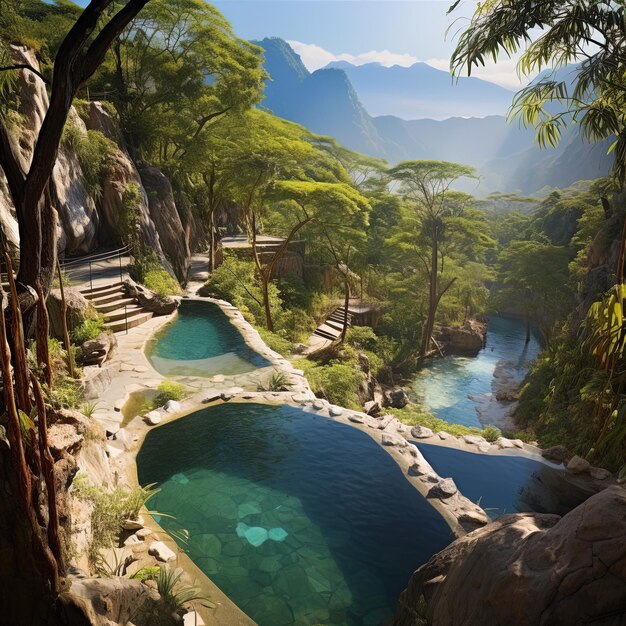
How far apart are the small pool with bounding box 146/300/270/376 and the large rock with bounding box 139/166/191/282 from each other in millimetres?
4313

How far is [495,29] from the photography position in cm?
370

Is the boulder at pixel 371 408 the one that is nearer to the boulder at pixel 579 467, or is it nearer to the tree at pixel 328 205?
the tree at pixel 328 205

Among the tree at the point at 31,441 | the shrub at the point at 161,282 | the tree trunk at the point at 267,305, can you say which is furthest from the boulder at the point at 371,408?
the tree at the point at 31,441

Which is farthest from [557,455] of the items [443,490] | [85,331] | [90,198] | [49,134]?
[90,198]

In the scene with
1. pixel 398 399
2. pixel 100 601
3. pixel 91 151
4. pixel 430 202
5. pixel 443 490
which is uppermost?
pixel 91 151

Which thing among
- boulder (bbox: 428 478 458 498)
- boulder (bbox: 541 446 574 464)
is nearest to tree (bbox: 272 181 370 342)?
boulder (bbox: 541 446 574 464)

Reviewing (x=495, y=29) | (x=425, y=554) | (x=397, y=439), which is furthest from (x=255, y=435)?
(x=495, y=29)

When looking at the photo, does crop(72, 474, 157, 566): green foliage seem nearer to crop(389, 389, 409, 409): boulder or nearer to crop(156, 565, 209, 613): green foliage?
crop(156, 565, 209, 613): green foliage

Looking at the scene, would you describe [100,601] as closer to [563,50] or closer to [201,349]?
[563,50]

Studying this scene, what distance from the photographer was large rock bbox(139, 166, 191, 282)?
1524cm

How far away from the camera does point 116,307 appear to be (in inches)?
411

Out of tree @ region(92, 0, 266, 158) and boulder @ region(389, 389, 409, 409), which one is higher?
tree @ region(92, 0, 266, 158)

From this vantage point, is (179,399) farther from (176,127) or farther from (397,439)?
→ (176,127)

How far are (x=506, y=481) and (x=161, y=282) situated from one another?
34.6 ft
